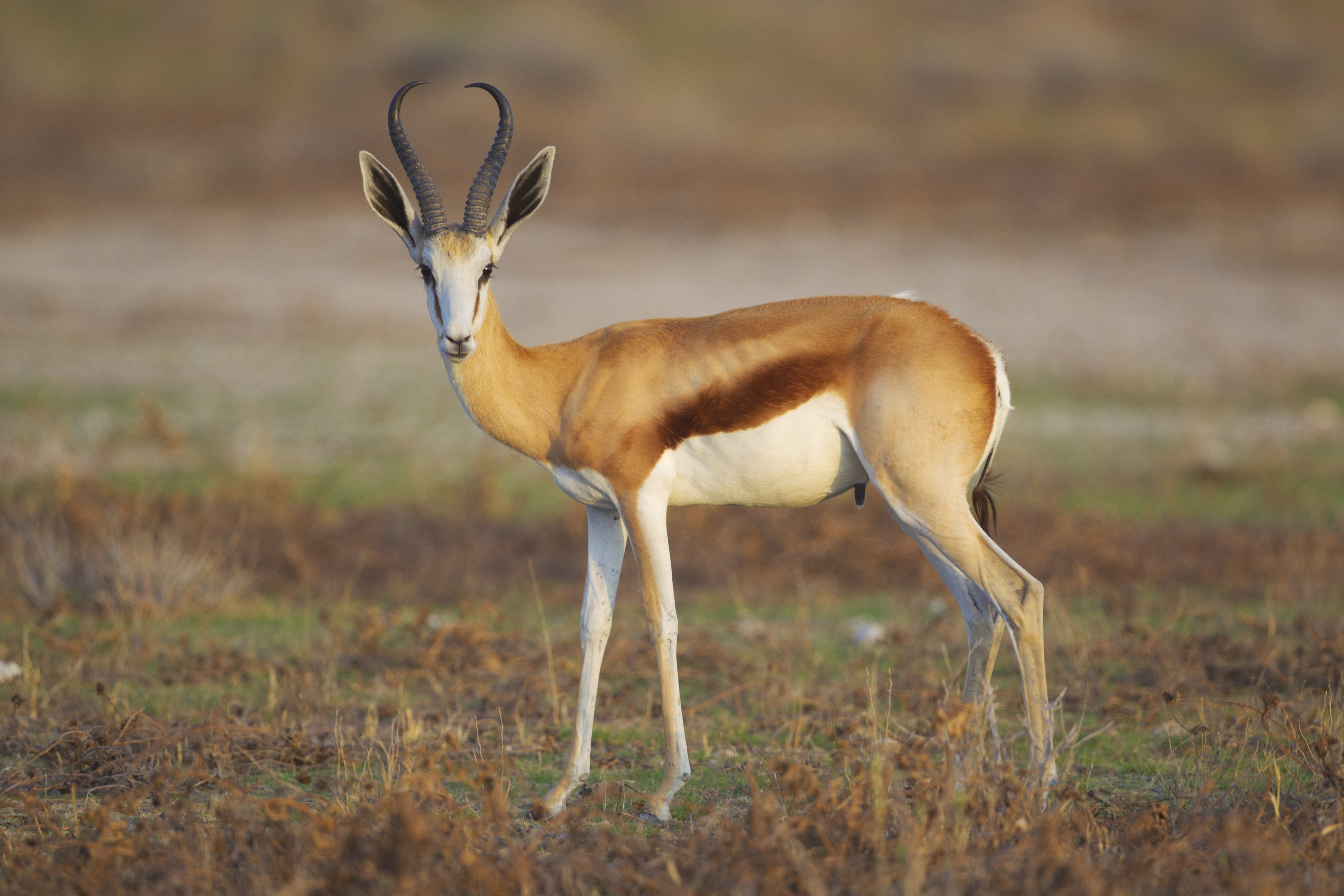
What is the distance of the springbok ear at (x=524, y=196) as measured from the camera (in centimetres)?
591

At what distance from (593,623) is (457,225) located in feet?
6.58

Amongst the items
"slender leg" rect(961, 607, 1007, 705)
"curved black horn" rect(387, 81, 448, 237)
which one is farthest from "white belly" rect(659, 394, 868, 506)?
"curved black horn" rect(387, 81, 448, 237)

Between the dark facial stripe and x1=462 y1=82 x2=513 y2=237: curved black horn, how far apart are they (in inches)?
50.6

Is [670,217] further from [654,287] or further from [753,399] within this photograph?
[753,399]

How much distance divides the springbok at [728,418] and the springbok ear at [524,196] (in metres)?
0.03

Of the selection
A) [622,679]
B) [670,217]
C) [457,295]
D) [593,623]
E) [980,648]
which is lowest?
[622,679]

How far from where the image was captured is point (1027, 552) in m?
10.1

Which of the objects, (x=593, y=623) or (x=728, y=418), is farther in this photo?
(x=593, y=623)

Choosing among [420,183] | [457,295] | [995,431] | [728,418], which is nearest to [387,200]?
[420,183]

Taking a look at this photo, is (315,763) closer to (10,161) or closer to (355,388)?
(355,388)

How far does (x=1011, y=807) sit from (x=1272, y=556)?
6232 millimetres

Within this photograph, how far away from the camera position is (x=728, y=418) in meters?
5.56

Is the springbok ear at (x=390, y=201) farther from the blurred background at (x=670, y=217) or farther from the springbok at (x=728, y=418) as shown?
the blurred background at (x=670, y=217)

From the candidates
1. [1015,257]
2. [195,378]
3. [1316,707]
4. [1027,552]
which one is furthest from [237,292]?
[1316,707]
